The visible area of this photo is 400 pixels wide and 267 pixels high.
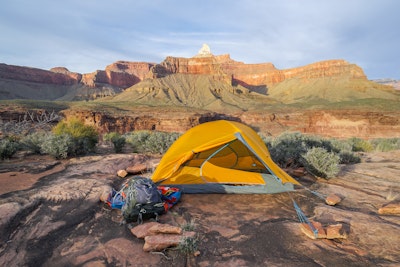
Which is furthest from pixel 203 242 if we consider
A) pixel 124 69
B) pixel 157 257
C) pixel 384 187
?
pixel 124 69

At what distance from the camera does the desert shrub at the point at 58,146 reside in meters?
9.02

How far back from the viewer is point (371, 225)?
377 centimetres

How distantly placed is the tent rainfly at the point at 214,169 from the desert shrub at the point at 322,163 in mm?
1574

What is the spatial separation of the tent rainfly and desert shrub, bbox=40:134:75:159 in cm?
556

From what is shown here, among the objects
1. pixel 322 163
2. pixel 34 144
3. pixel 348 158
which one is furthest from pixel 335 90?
pixel 34 144

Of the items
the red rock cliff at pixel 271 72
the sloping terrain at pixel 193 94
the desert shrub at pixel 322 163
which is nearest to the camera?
the desert shrub at pixel 322 163

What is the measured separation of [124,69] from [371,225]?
425 feet

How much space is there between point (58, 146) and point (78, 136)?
5.35 feet

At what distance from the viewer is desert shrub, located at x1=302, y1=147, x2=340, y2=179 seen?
260 inches

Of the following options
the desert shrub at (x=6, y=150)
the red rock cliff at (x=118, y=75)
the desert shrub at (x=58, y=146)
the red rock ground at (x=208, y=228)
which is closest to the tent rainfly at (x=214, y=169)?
the red rock ground at (x=208, y=228)

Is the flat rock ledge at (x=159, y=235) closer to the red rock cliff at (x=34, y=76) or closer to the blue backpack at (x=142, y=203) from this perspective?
the blue backpack at (x=142, y=203)

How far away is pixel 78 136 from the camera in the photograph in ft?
35.0

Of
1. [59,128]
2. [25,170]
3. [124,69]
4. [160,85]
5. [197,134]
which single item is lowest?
[25,170]

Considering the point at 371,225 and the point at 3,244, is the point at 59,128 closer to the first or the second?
the point at 3,244
